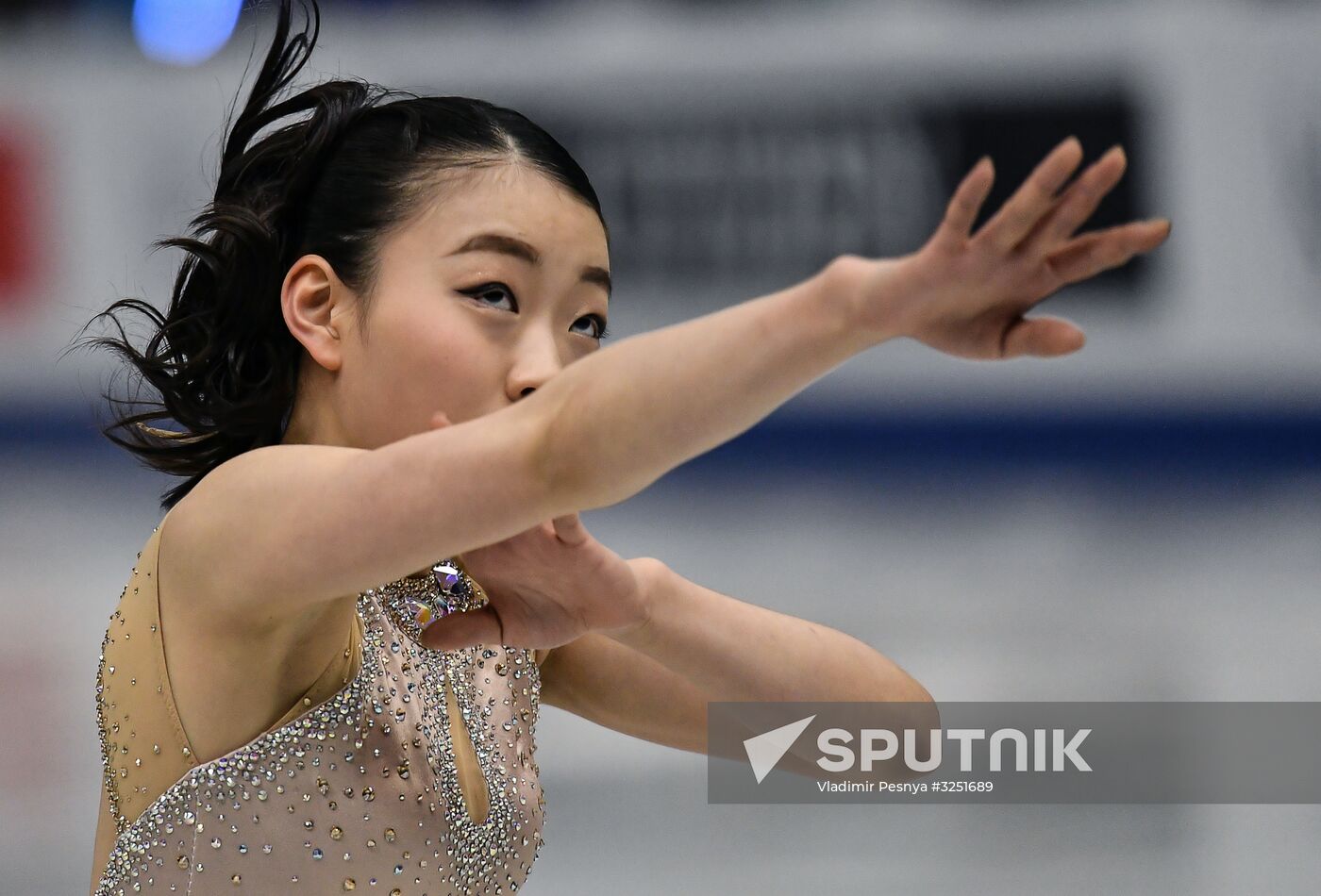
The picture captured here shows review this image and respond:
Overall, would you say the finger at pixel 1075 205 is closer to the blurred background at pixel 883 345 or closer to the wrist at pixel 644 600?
the wrist at pixel 644 600

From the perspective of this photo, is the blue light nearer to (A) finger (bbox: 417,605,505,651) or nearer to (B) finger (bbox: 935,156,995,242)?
(A) finger (bbox: 417,605,505,651)

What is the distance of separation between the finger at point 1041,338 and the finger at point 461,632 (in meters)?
0.57

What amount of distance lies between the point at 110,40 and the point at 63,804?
5.94 ft

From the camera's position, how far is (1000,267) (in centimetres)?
88

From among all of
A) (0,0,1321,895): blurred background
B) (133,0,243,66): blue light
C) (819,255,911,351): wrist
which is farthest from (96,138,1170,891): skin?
(133,0,243,66): blue light

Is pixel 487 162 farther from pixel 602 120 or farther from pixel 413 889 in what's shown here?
pixel 602 120

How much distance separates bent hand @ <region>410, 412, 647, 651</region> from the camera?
4.20 feet

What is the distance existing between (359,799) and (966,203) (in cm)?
76

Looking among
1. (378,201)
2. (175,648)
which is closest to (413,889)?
(175,648)

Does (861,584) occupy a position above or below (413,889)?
above

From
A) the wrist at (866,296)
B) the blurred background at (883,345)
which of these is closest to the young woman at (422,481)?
the wrist at (866,296)

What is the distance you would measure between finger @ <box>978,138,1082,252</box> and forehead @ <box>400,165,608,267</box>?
54 centimetres

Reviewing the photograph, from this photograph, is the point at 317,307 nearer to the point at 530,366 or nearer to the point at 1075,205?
the point at 530,366

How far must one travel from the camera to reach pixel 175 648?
1.25m
